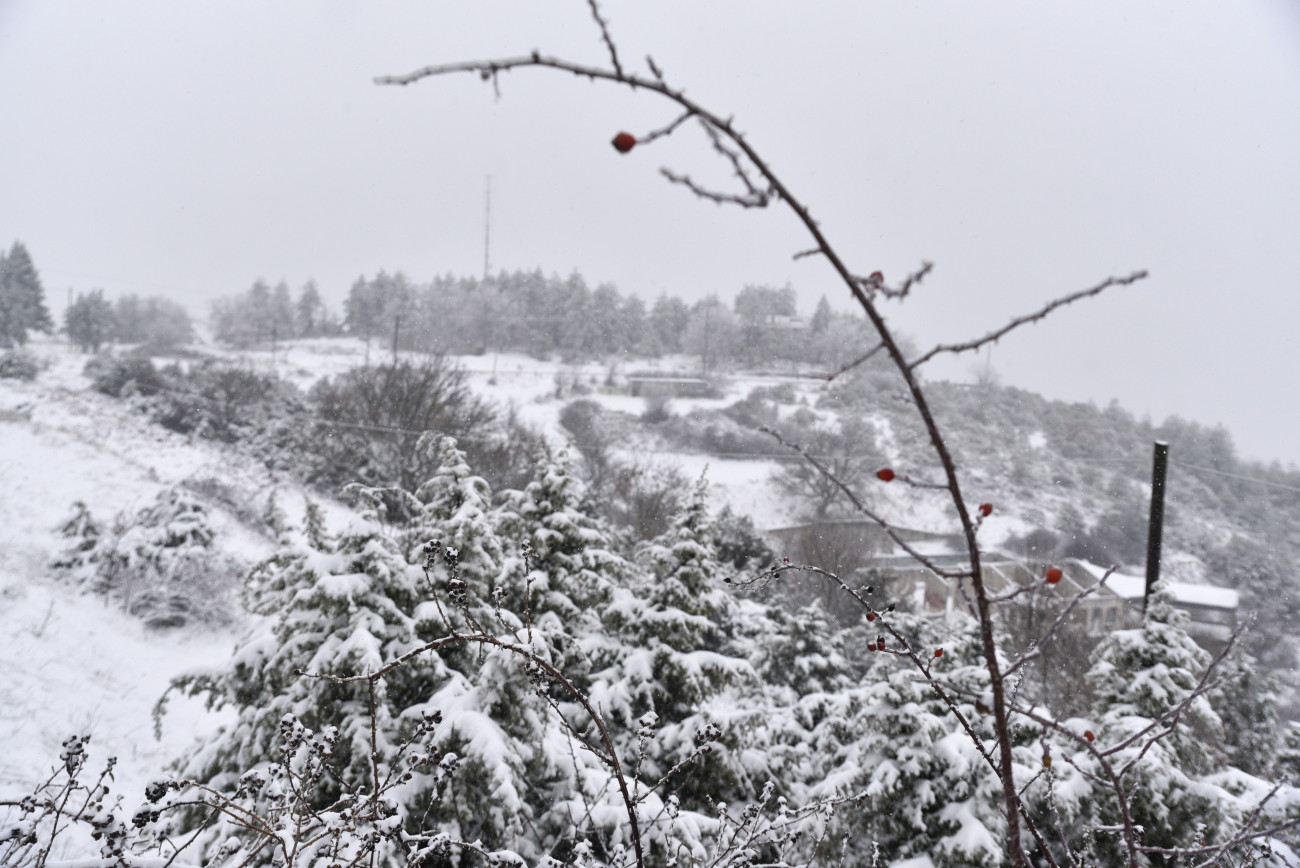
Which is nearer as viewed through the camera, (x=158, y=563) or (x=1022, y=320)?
(x=1022, y=320)

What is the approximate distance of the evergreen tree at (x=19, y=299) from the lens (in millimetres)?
24531

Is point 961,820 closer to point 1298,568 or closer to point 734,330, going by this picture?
point 1298,568

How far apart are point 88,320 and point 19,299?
99.7 inches

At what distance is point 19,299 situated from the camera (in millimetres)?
25938

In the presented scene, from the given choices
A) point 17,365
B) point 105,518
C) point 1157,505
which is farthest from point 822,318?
point 17,365

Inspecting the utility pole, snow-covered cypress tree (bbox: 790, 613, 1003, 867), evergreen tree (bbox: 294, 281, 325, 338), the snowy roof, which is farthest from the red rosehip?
evergreen tree (bbox: 294, 281, 325, 338)

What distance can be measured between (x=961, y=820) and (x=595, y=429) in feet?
67.7

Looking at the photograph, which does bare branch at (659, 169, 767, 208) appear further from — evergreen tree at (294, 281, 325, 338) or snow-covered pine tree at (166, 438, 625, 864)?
evergreen tree at (294, 281, 325, 338)

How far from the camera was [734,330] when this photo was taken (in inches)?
1412

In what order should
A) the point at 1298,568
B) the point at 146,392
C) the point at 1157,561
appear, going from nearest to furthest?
the point at 1157,561 → the point at 1298,568 → the point at 146,392

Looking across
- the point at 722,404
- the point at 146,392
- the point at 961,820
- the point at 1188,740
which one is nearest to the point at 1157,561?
the point at 1188,740

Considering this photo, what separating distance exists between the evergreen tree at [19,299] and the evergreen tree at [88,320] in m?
1.03

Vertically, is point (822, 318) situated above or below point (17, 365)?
above

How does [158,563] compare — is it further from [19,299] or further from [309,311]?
[309,311]
